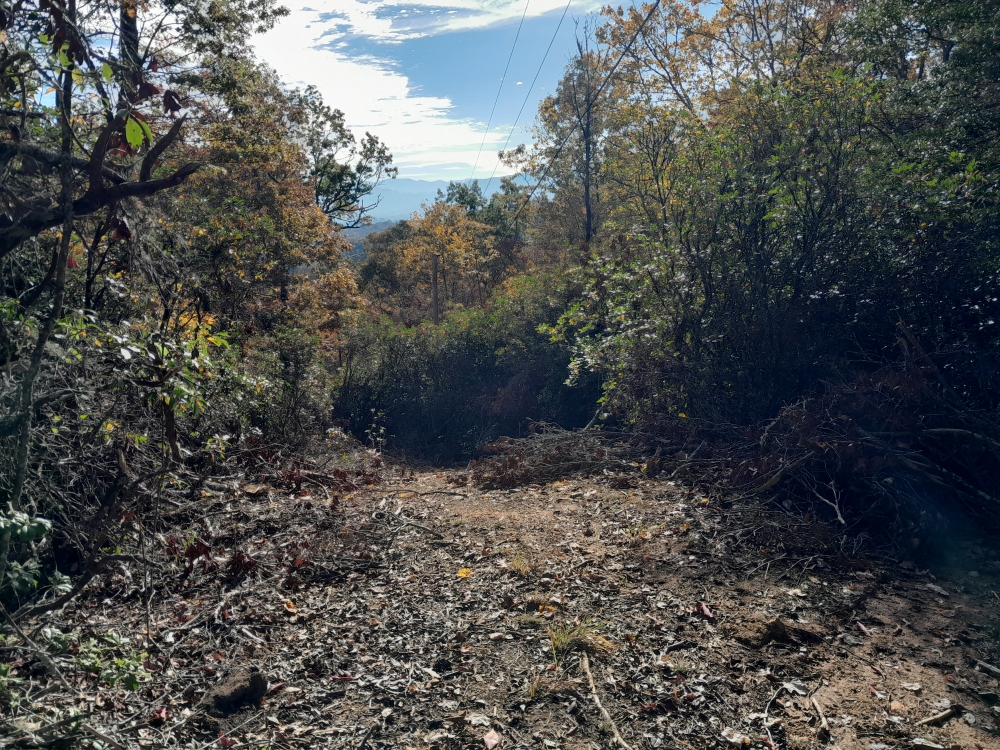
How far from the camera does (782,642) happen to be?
3.44 metres

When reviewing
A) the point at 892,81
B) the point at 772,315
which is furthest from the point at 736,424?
the point at 892,81

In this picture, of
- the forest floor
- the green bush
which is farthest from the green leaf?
the green bush

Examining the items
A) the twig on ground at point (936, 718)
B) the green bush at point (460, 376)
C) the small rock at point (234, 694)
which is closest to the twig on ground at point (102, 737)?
the small rock at point (234, 694)

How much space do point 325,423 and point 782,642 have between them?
31.3 feet

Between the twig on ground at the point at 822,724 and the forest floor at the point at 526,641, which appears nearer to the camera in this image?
the twig on ground at the point at 822,724

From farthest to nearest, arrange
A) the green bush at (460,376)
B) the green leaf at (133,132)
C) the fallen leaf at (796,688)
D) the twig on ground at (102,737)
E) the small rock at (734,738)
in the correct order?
the green bush at (460,376)
the fallen leaf at (796,688)
the small rock at (734,738)
the twig on ground at (102,737)
the green leaf at (133,132)

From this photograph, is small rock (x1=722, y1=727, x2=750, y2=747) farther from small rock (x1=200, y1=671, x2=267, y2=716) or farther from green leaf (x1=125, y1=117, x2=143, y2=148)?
green leaf (x1=125, y1=117, x2=143, y2=148)

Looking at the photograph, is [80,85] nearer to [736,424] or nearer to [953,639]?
[953,639]

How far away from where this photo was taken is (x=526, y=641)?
361cm

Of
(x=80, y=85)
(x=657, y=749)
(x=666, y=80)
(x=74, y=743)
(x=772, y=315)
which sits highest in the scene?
(x=666, y=80)

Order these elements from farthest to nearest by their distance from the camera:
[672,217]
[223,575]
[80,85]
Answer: [672,217] → [223,575] → [80,85]

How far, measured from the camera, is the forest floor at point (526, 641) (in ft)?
9.40

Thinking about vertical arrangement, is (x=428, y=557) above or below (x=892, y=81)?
below

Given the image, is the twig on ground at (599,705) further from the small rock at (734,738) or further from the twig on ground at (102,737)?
the twig on ground at (102,737)
